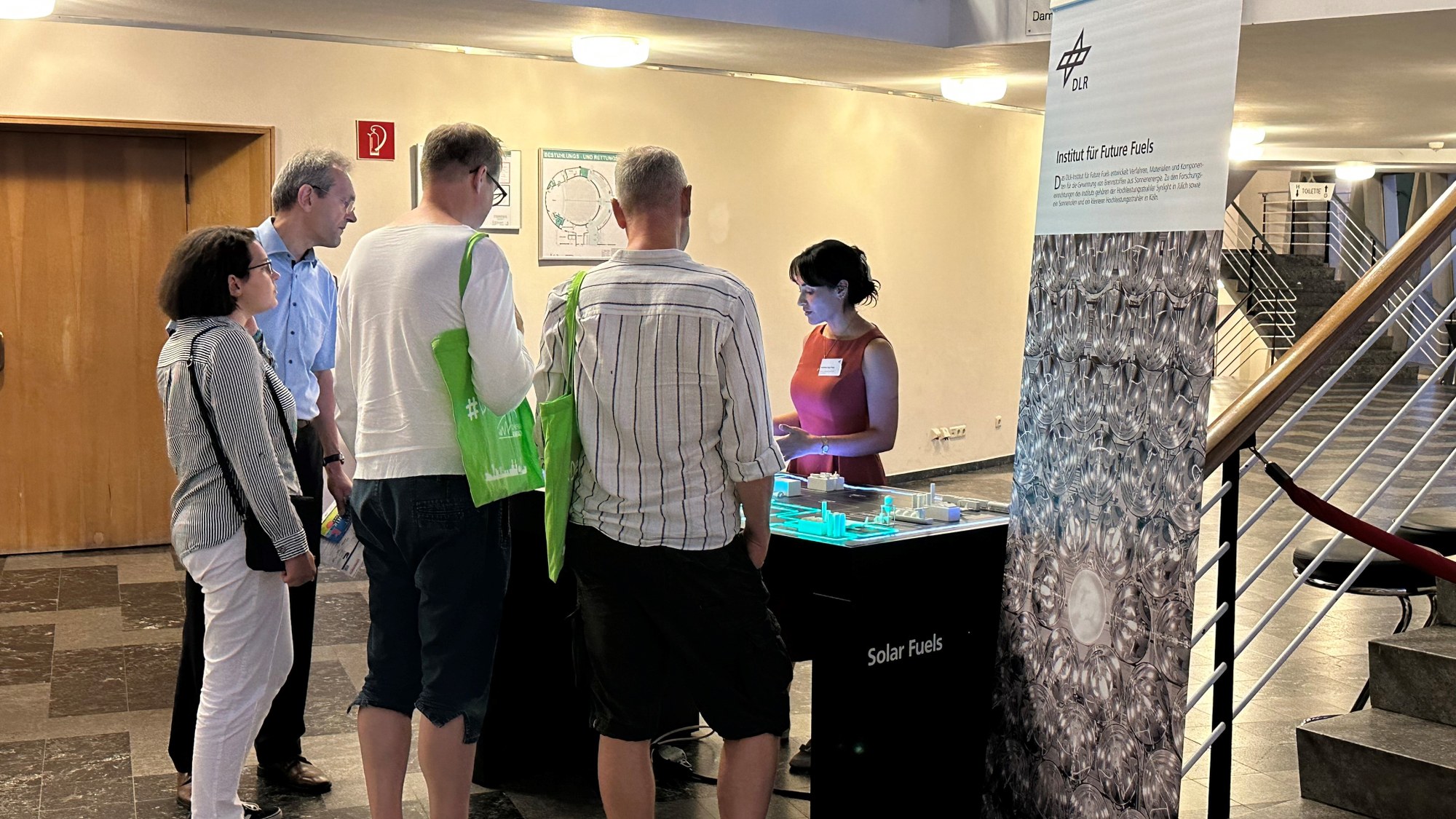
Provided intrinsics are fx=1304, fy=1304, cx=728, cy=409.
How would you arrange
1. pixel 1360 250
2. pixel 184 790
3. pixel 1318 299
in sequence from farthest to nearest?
pixel 1360 250 < pixel 1318 299 < pixel 184 790

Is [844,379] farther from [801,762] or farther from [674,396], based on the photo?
[674,396]

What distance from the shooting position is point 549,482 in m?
2.96

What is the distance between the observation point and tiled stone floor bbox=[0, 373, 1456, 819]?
3.82m

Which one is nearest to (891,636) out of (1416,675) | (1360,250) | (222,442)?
(1416,675)

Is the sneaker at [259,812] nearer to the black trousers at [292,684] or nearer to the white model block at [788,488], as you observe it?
the black trousers at [292,684]

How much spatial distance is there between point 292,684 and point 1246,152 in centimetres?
1082

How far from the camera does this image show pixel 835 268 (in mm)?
4258

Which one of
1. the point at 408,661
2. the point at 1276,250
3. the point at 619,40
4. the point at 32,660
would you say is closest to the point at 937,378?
the point at 619,40

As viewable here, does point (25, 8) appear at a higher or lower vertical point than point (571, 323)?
higher

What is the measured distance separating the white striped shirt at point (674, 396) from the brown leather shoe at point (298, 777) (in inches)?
62.1

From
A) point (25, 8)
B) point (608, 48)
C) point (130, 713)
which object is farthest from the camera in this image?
point (608, 48)

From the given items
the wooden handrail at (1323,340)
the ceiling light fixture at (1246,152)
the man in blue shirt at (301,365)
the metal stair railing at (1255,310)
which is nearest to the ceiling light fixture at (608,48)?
the man in blue shirt at (301,365)

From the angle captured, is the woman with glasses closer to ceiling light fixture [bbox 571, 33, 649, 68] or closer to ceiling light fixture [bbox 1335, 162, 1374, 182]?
ceiling light fixture [bbox 571, 33, 649, 68]

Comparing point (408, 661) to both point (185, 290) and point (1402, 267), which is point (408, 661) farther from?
point (1402, 267)
